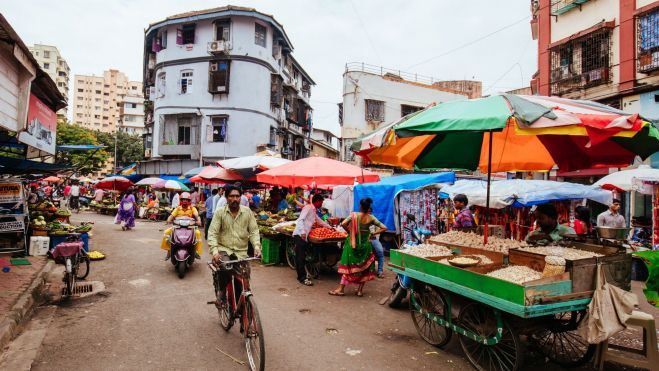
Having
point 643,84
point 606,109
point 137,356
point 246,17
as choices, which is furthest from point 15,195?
point 246,17

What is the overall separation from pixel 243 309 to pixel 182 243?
488 centimetres

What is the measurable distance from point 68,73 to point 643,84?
4408 inches

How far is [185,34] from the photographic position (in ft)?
108

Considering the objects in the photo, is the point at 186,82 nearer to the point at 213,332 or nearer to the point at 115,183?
the point at 115,183

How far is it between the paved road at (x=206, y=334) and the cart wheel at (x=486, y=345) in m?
0.18

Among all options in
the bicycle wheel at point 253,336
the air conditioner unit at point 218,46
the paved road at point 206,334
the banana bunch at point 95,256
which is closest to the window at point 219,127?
the air conditioner unit at point 218,46

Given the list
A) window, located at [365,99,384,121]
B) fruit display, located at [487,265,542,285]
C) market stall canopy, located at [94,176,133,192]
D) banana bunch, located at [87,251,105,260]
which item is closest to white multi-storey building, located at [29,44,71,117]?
market stall canopy, located at [94,176,133,192]

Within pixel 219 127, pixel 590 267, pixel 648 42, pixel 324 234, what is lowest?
pixel 324 234

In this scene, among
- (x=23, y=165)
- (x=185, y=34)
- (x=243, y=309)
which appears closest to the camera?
(x=243, y=309)

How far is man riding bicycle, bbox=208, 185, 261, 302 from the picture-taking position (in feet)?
18.0

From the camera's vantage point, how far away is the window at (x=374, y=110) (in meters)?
30.5

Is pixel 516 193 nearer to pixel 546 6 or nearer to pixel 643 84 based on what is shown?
pixel 643 84

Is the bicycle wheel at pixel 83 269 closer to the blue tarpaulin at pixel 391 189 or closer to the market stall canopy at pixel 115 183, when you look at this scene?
the blue tarpaulin at pixel 391 189

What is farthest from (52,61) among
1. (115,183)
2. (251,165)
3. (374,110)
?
(251,165)
